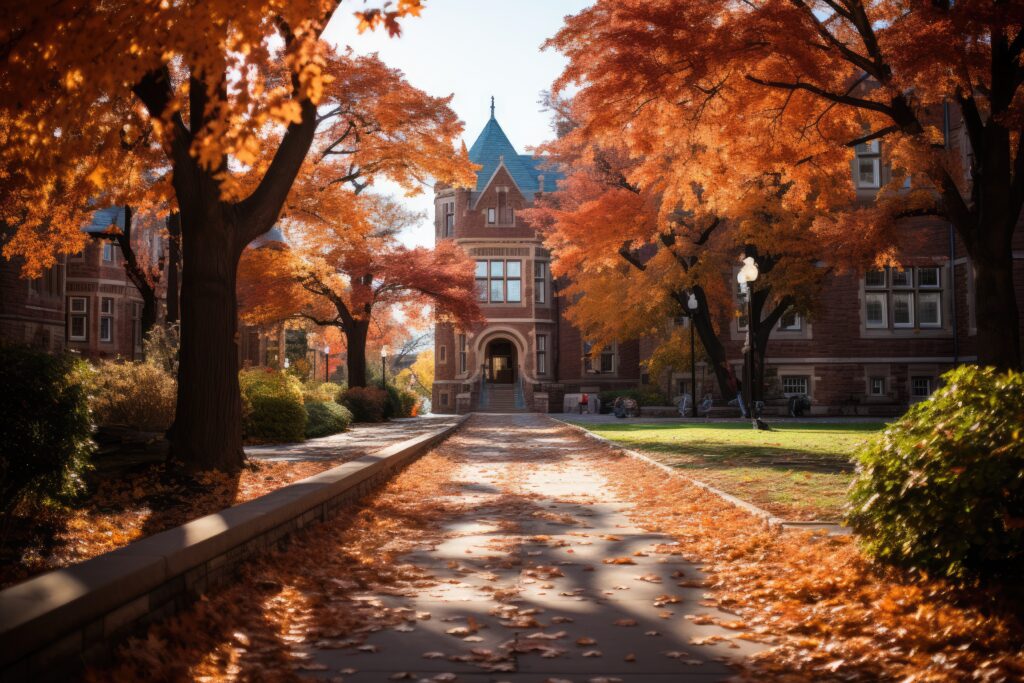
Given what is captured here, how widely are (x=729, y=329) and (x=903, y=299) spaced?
6.77 meters

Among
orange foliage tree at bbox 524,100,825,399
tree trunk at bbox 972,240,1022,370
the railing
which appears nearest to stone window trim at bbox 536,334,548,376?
the railing

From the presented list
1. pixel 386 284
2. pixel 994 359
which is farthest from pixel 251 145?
pixel 386 284

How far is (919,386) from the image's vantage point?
37094 mm

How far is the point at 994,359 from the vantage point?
44.8 ft

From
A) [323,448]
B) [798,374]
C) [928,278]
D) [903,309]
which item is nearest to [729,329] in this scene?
[798,374]

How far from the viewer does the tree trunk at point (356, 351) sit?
33.0m

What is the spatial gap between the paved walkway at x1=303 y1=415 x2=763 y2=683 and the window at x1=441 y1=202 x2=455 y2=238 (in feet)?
147

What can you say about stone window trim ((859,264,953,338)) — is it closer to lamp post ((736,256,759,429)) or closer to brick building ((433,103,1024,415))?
brick building ((433,103,1024,415))

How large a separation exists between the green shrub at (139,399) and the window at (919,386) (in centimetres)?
3033

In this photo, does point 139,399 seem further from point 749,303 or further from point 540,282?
point 540,282

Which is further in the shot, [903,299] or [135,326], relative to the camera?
[135,326]

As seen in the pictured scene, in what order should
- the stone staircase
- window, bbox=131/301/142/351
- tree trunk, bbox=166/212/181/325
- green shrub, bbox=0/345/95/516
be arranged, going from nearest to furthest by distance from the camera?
green shrub, bbox=0/345/95/516, tree trunk, bbox=166/212/181/325, window, bbox=131/301/142/351, the stone staircase

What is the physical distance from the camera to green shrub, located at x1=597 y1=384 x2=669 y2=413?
3975 cm

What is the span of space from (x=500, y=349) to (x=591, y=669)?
5448 cm
